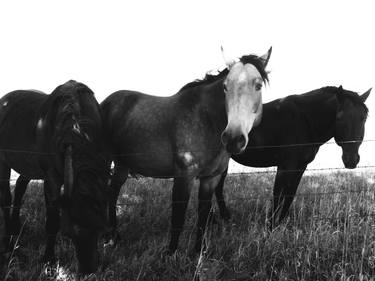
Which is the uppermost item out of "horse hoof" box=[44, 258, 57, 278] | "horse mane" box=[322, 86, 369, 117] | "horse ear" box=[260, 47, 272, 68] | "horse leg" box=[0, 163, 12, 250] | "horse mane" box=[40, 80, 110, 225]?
"horse ear" box=[260, 47, 272, 68]

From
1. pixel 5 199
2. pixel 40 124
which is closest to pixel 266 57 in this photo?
pixel 40 124

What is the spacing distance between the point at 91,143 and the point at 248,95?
1563mm

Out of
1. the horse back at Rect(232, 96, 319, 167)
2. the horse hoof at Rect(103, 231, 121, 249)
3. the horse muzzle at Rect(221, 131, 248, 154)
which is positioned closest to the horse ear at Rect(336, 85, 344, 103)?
the horse back at Rect(232, 96, 319, 167)

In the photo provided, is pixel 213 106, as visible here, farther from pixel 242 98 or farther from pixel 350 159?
pixel 350 159

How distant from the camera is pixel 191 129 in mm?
3727

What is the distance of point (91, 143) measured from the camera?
3131mm

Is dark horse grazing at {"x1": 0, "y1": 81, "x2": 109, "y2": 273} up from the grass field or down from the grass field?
up

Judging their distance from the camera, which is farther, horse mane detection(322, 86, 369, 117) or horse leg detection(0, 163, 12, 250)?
horse mane detection(322, 86, 369, 117)

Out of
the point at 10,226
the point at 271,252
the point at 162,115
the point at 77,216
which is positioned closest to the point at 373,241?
the point at 271,252

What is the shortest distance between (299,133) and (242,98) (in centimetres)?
217

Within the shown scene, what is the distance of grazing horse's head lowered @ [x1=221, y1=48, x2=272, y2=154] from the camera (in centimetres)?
306

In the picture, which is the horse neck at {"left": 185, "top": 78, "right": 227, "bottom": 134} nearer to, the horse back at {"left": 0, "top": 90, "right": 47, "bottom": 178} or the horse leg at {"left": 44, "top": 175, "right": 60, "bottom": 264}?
the horse leg at {"left": 44, "top": 175, "right": 60, "bottom": 264}

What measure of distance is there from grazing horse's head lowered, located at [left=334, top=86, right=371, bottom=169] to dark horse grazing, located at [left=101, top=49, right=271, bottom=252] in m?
1.53

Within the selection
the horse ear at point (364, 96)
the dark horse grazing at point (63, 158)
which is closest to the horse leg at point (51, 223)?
the dark horse grazing at point (63, 158)
